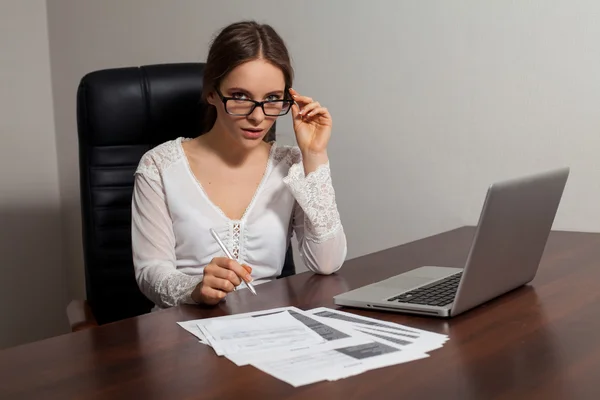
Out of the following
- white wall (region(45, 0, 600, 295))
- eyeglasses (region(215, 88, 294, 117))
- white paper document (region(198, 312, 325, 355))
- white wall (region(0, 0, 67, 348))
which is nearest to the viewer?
white paper document (region(198, 312, 325, 355))

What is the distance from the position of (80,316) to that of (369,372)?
1.00 metres

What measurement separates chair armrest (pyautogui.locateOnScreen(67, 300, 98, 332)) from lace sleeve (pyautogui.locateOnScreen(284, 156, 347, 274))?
0.50 m

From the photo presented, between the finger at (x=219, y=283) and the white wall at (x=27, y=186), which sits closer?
the finger at (x=219, y=283)

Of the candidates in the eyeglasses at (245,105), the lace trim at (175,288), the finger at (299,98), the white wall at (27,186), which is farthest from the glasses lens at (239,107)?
the white wall at (27,186)

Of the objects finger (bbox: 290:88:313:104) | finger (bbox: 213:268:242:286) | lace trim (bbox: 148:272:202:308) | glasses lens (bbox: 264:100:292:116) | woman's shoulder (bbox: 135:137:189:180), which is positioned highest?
finger (bbox: 290:88:313:104)

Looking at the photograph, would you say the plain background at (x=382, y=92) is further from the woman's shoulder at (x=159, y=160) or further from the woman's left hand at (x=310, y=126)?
the woman's shoulder at (x=159, y=160)

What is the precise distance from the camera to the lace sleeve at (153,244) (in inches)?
58.7

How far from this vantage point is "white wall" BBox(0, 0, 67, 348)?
2.85 m

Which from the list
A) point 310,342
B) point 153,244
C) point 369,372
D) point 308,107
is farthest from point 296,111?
point 369,372

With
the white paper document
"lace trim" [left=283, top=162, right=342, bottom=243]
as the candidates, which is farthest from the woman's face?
the white paper document

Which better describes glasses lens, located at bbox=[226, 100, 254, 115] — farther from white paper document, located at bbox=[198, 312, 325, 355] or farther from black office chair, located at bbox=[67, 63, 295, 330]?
white paper document, located at bbox=[198, 312, 325, 355]

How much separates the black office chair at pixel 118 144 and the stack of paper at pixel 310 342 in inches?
28.8

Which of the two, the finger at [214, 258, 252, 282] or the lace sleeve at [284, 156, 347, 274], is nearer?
the finger at [214, 258, 252, 282]

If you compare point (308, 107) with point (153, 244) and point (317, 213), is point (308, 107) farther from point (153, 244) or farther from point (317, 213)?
point (153, 244)
